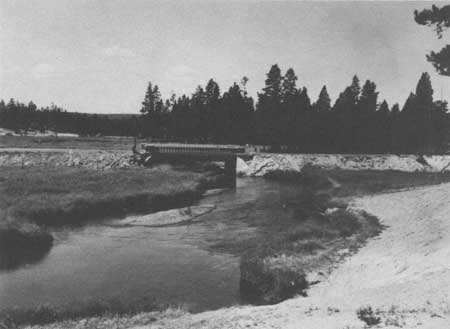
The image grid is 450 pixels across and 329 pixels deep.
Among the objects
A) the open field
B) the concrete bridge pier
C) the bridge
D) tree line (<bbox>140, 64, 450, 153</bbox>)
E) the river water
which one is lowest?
the river water

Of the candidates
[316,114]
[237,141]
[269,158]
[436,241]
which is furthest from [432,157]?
[436,241]

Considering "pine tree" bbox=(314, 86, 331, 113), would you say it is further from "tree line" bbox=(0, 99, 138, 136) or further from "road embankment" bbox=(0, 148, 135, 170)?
"tree line" bbox=(0, 99, 138, 136)

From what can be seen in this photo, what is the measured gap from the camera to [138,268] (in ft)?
60.7

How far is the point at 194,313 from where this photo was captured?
43.7 ft

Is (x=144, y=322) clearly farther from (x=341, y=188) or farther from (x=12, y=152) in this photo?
(x=12, y=152)

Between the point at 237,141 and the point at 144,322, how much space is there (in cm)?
7176

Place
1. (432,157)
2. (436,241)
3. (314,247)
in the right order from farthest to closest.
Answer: (432,157), (314,247), (436,241)

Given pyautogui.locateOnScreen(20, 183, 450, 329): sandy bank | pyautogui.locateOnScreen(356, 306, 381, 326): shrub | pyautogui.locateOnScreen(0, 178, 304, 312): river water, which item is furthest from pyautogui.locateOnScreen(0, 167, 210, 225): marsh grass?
pyautogui.locateOnScreen(356, 306, 381, 326): shrub

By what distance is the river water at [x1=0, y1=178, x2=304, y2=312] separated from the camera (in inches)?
593

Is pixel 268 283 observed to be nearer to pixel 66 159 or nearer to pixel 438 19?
pixel 438 19

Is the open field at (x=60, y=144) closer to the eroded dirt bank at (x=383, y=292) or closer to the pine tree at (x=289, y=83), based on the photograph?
the pine tree at (x=289, y=83)

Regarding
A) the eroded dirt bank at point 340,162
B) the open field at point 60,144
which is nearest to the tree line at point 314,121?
the eroded dirt bank at point 340,162

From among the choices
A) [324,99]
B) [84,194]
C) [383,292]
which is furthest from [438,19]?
[324,99]

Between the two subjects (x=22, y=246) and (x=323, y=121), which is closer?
(x=22, y=246)
